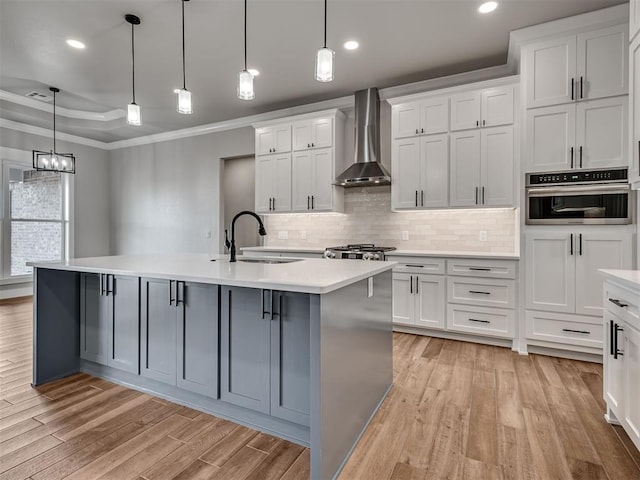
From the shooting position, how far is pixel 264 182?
4.95m

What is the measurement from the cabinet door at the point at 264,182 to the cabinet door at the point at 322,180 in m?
0.68

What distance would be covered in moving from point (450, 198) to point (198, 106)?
3.74 m

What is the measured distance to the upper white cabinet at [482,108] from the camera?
3420mm

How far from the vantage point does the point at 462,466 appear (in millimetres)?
1655

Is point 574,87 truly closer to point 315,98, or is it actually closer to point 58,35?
point 315,98

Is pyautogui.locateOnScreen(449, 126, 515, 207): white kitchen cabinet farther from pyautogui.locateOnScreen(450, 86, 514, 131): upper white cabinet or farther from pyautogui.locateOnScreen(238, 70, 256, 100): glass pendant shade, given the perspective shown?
pyautogui.locateOnScreen(238, 70, 256, 100): glass pendant shade

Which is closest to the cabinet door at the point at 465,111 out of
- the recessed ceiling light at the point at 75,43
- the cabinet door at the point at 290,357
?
the cabinet door at the point at 290,357

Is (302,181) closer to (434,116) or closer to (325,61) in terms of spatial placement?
(434,116)

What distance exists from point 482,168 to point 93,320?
12.7 ft

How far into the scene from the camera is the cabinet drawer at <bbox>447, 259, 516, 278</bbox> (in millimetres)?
3291

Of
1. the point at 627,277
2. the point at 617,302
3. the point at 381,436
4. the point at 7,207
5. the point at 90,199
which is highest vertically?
the point at 90,199

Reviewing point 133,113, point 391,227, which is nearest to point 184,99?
point 133,113

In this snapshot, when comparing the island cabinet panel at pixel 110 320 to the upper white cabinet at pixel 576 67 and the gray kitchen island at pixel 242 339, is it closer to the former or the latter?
the gray kitchen island at pixel 242 339

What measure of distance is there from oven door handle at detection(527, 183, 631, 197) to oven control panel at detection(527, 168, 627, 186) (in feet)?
0.16
